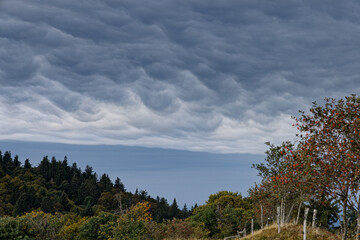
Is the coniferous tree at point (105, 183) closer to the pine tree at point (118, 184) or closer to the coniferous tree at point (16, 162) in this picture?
the pine tree at point (118, 184)

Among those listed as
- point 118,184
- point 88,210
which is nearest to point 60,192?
point 88,210

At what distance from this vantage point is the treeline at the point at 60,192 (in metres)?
109

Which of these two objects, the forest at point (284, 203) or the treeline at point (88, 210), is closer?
the forest at point (284, 203)

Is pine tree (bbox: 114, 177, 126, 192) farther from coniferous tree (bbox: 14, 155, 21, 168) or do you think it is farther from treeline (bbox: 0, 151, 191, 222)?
coniferous tree (bbox: 14, 155, 21, 168)

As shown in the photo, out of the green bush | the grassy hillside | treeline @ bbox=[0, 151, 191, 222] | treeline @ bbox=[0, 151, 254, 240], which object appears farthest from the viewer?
treeline @ bbox=[0, 151, 191, 222]

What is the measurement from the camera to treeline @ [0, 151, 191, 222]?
4286 inches

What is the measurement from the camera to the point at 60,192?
420 feet

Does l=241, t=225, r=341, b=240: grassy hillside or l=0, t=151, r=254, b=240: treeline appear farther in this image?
l=0, t=151, r=254, b=240: treeline

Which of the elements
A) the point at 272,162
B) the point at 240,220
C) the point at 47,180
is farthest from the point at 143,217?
the point at 47,180

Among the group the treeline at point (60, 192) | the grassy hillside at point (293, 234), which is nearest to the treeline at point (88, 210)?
the treeline at point (60, 192)

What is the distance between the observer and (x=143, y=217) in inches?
1355

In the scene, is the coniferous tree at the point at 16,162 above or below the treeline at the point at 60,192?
above

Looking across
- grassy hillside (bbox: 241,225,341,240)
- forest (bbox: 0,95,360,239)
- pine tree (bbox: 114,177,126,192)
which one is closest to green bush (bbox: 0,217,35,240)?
forest (bbox: 0,95,360,239)

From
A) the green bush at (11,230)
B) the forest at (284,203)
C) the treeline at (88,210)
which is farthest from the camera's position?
the treeline at (88,210)
